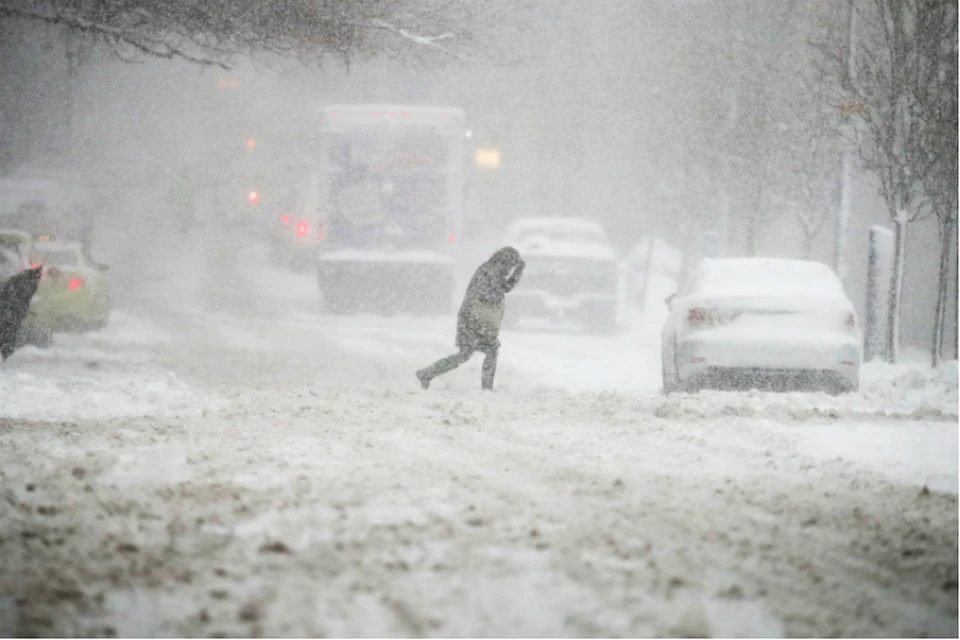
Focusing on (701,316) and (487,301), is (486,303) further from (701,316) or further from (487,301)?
(701,316)

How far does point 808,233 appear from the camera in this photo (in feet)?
67.9

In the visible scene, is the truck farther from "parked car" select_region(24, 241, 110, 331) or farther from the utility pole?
the utility pole

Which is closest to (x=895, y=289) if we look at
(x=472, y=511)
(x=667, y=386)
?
(x=667, y=386)

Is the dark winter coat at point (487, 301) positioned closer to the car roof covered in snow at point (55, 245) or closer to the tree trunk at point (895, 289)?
the tree trunk at point (895, 289)

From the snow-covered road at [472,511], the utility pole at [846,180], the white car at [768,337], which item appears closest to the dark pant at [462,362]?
the snow-covered road at [472,511]

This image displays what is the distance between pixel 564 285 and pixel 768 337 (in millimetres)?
9367

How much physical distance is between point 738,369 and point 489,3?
222 inches

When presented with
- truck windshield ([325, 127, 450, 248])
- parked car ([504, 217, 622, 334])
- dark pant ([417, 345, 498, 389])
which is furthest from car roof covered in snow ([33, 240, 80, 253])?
dark pant ([417, 345, 498, 389])

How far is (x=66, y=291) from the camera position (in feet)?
57.1

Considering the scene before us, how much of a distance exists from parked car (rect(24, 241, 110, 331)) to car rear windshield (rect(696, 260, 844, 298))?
9.59m

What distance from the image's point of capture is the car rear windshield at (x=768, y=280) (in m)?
11.8

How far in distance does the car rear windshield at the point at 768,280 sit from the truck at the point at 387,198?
1011 centimetres

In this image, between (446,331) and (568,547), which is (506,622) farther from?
(446,331)

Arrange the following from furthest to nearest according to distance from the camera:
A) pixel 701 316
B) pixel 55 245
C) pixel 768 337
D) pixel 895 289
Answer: pixel 55 245 → pixel 895 289 → pixel 701 316 → pixel 768 337
